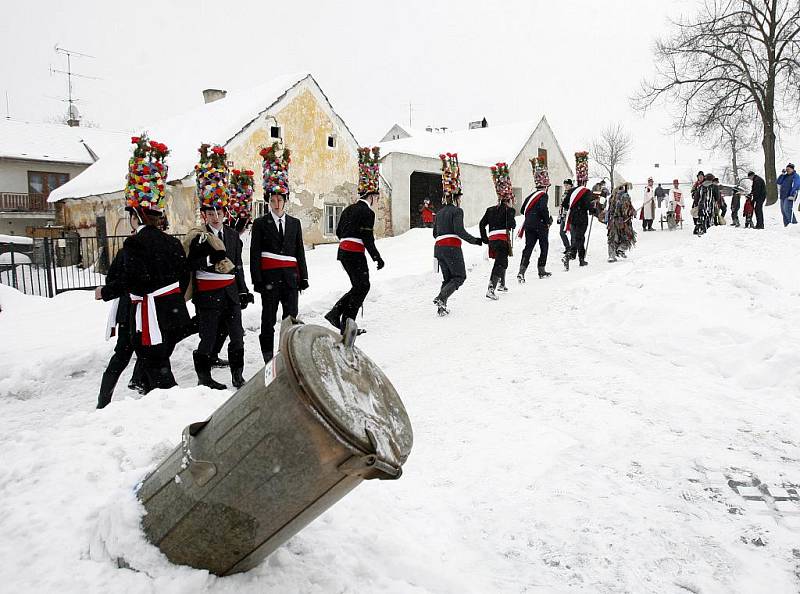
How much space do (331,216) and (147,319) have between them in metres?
17.6

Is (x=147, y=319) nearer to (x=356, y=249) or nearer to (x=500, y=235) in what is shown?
(x=356, y=249)

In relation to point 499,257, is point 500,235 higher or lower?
higher

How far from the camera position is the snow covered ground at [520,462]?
2.41 m

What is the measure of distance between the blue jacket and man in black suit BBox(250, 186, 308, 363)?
640 inches

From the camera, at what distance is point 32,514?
93.8 inches

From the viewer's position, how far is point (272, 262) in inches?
235

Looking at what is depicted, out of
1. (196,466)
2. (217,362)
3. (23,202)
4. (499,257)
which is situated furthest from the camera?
(23,202)

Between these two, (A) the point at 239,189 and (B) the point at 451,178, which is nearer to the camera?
(B) the point at 451,178

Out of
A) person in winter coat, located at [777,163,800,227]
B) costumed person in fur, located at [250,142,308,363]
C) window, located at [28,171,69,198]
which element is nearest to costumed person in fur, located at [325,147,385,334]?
costumed person in fur, located at [250,142,308,363]

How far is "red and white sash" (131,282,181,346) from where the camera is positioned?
454cm

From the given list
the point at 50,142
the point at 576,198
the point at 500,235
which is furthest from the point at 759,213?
the point at 50,142

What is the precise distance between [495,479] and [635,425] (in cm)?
129

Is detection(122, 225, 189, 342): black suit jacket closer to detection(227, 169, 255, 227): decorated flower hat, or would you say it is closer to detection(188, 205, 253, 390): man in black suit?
detection(188, 205, 253, 390): man in black suit

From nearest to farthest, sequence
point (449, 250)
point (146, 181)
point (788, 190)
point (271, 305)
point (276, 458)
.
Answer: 1. point (276, 458)
2. point (146, 181)
3. point (271, 305)
4. point (449, 250)
5. point (788, 190)
